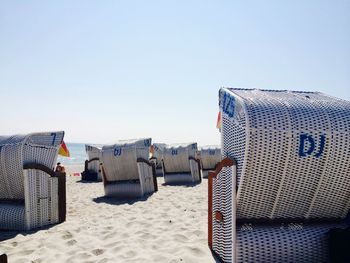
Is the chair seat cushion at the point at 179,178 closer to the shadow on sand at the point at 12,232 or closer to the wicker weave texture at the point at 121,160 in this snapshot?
the wicker weave texture at the point at 121,160

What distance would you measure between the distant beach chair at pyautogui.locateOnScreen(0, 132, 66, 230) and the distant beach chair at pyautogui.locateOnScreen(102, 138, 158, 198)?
4.07 metres

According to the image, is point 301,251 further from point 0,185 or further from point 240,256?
point 0,185

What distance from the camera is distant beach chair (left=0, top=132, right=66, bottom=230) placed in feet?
24.7

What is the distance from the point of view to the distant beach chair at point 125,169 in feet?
40.2

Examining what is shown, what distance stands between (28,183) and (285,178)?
19.5 feet

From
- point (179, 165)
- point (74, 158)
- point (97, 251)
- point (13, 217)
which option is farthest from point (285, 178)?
point (74, 158)

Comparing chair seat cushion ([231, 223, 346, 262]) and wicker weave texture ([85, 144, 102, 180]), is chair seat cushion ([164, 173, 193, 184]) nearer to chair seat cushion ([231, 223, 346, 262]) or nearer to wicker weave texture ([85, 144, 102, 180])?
wicker weave texture ([85, 144, 102, 180])

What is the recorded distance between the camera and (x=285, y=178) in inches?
180

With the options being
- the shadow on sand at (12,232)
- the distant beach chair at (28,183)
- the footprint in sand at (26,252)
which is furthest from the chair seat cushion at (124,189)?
the footprint in sand at (26,252)

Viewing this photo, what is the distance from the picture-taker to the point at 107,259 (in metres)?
5.42

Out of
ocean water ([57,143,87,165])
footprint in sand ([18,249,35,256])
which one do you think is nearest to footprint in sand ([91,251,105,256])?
footprint in sand ([18,249,35,256])

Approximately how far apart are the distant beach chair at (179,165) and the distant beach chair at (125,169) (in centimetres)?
458

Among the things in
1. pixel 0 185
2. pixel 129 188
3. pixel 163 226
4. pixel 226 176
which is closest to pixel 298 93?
pixel 226 176

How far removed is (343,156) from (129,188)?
9.03 meters
